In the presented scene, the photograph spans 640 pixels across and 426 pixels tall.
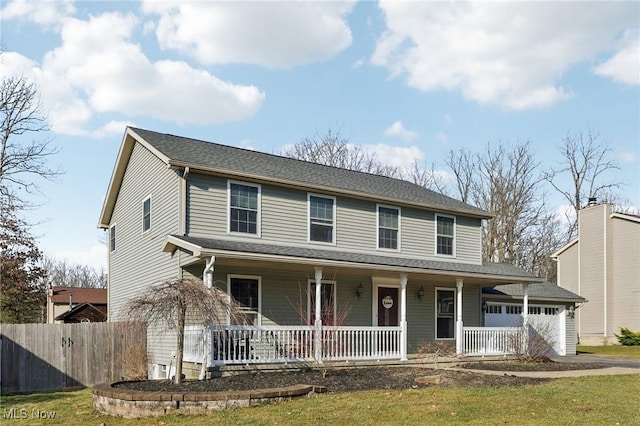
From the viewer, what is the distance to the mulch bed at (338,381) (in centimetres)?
1158

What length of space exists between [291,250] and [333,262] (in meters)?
1.40

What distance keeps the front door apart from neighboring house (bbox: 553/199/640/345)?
1994cm

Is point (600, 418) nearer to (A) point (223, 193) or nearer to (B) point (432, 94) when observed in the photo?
(A) point (223, 193)

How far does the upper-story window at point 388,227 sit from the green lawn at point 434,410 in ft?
26.3

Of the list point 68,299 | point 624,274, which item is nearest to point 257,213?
point 624,274

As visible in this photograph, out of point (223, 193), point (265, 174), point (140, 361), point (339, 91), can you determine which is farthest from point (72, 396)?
point (339, 91)

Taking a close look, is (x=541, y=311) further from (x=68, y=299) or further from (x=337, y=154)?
(x=68, y=299)

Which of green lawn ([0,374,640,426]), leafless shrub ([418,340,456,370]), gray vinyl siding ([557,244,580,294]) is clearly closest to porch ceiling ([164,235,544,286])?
leafless shrub ([418,340,456,370])

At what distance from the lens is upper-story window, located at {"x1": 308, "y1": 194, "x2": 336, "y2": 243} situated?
59.0ft

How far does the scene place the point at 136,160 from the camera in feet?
64.3

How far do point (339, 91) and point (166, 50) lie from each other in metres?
7.98

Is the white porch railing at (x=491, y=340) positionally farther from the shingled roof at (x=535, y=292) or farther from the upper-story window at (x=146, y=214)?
the upper-story window at (x=146, y=214)

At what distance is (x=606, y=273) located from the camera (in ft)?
113

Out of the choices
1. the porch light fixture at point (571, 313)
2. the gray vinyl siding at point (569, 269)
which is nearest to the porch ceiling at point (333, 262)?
the porch light fixture at point (571, 313)
